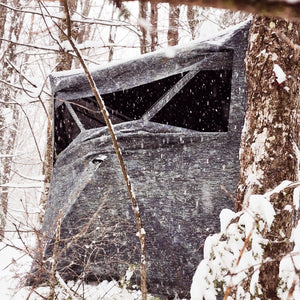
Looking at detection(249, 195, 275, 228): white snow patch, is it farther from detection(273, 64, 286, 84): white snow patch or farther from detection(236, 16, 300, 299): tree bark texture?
detection(273, 64, 286, 84): white snow patch

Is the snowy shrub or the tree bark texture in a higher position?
the tree bark texture

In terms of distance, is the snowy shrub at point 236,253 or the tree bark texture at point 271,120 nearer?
the snowy shrub at point 236,253

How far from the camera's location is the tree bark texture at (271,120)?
2.18 metres

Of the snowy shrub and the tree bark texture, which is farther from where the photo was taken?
the tree bark texture

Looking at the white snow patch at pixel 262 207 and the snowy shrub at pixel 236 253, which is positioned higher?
the white snow patch at pixel 262 207

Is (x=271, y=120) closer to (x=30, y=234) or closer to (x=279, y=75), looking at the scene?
(x=279, y=75)

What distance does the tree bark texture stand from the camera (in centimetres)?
218

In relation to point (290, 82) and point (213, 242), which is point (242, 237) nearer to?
point (213, 242)

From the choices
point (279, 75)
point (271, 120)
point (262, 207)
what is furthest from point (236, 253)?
point (279, 75)

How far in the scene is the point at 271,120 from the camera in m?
2.24

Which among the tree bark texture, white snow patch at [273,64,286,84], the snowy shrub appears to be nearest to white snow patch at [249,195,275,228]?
the snowy shrub

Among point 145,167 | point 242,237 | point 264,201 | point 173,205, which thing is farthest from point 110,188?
point 264,201

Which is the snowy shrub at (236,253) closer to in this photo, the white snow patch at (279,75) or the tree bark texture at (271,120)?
the tree bark texture at (271,120)

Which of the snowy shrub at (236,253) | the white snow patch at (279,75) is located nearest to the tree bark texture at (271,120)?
the white snow patch at (279,75)
